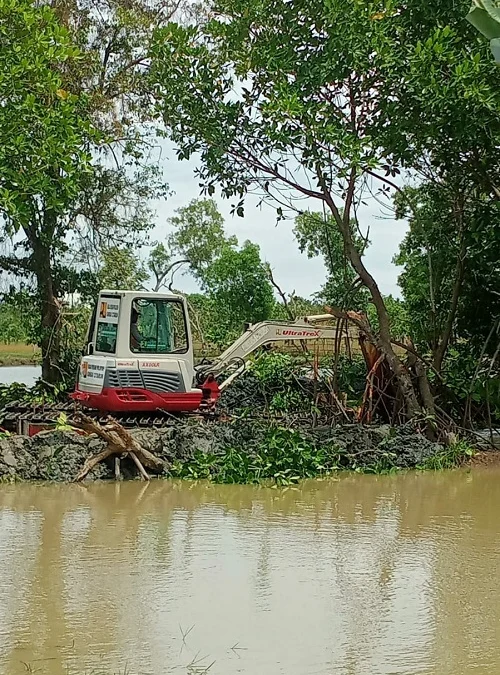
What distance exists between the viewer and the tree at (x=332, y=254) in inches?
604

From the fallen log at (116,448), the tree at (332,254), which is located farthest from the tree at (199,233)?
the fallen log at (116,448)

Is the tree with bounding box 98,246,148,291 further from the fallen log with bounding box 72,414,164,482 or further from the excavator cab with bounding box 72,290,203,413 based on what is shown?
the fallen log with bounding box 72,414,164,482

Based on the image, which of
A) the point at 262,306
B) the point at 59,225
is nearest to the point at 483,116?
the point at 59,225

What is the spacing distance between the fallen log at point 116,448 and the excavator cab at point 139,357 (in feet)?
4.76

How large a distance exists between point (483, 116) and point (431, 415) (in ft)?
14.9

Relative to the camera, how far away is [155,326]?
1374 centimetres

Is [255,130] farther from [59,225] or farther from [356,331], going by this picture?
[59,225]

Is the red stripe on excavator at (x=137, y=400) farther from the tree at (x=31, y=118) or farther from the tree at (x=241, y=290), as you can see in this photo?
the tree at (x=241, y=290)

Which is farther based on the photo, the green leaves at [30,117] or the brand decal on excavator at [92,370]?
the brand decal on excavator at [92,370]

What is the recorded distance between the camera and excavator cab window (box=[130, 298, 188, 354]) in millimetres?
13586

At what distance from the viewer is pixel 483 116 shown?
39.3 ft

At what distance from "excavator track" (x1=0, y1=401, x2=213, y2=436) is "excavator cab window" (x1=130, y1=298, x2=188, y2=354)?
976mm

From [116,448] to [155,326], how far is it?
2706 mm

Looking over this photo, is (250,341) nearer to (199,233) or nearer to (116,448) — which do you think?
(116,448)
